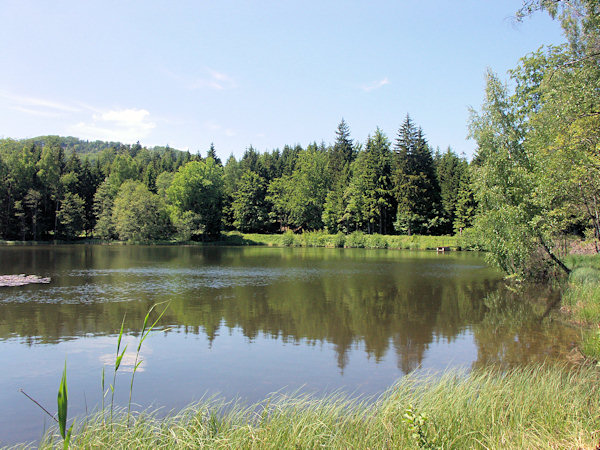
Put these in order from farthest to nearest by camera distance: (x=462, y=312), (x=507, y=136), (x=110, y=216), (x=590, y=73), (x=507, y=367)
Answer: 1. (x=110, y=216)
2. (x=507, y=136)
3. (x=462, y=312)
4. (x=590, y=73)
5. (x=507, y=367)

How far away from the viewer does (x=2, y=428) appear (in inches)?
267

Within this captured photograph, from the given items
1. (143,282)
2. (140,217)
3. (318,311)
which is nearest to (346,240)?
(140,217)

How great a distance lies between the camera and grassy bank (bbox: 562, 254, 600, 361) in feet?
33.1

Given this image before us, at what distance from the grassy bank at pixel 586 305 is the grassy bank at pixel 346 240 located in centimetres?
3998

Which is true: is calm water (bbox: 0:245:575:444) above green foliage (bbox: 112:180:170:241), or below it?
below

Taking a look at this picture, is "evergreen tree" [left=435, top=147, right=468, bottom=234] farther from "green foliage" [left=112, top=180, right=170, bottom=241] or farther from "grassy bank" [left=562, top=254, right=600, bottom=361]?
"grassy bank" [left=562, top=254, right=600, bottom=361]

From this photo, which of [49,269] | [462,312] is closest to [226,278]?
[49,269]

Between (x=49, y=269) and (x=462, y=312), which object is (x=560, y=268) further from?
(x=49, y=269)

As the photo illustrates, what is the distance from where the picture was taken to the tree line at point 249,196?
66938 millimetres

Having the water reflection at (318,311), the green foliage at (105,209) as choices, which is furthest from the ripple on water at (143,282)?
the green foliage at (105,209)

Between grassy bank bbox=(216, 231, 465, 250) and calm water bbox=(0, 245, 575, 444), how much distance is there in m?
35.2

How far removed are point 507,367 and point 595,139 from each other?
22.9 ft

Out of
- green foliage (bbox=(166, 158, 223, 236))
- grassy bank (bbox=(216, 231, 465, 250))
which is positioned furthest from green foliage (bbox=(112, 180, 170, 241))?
grassy bank (bbox=(216, 231, 465, 250))

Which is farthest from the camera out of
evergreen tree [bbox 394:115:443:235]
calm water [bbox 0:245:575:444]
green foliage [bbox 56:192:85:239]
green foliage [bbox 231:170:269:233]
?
green foliage [bbox 231:170:269:233]
